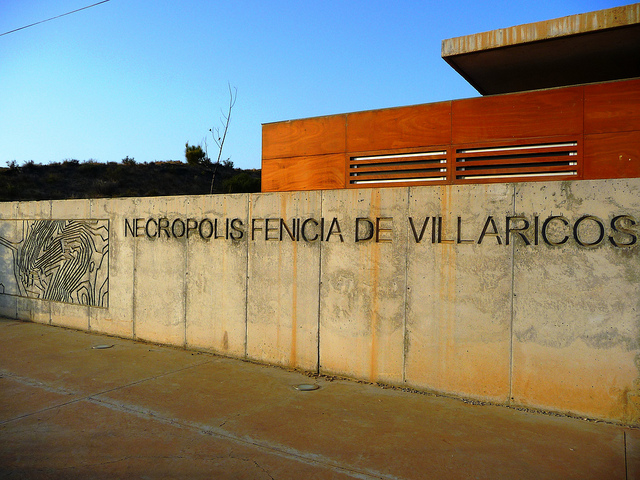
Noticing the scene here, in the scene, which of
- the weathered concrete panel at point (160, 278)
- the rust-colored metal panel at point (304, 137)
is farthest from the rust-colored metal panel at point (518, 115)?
the weathered concrete panel at point (160, 278)

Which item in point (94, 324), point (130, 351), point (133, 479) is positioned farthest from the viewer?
point (94, 324)

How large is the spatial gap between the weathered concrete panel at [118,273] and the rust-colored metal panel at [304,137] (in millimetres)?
2559

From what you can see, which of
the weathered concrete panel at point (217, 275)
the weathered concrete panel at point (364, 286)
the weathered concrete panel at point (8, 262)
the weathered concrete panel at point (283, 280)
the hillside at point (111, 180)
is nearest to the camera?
the weathered concrete panel at point (364, 286)

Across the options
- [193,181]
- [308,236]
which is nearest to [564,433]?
[308,236]

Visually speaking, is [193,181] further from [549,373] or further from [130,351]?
[549,373]

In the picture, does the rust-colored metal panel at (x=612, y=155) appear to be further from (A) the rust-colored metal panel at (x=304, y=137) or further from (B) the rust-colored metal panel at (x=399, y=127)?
(A) the rust-colored metal panel at (x=304, y=137)

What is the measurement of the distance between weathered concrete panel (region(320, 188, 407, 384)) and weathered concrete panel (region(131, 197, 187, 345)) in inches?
102

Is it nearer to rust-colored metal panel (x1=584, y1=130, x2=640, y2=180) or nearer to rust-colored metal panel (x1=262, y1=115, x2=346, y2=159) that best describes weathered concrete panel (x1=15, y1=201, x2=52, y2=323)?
rust-colored metal panel (x1=262, y1=115, x2=346, y2=159)

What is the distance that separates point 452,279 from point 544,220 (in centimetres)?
111

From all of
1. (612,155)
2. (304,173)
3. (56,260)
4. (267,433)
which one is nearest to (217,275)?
(304,173)

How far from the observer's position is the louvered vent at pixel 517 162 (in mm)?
5996

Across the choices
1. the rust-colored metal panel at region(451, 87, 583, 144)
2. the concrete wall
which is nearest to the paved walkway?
the concrete wall

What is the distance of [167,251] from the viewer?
777cm

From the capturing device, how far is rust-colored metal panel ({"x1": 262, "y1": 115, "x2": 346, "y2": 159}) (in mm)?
7547
